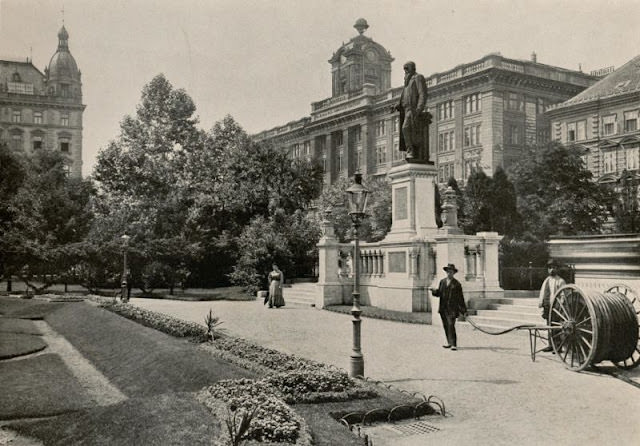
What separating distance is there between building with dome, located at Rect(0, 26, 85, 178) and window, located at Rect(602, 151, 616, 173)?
4346 centimetres

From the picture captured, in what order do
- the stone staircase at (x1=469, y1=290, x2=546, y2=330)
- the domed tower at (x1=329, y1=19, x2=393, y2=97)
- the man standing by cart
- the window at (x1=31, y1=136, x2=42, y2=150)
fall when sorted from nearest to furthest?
the man standing by cart
the stone staircase at (x1=469, y1=290, x2=546, y2=330)
the window at (x1=31, y1=136, x2=42, y2=150)
the domed tower at (x1=329, y1=19, x2=393, y2=97)

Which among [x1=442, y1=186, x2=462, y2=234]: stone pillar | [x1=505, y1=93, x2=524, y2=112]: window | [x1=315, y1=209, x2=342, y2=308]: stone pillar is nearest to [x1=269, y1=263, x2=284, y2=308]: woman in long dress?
[x1=315, y1=209, x2=342, y2=308]: stone pillar

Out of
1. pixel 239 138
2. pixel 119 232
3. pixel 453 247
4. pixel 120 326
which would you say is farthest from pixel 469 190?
pixel 120 326

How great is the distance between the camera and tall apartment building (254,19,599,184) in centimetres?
6191

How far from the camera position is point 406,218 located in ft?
70.2

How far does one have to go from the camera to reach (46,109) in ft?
205

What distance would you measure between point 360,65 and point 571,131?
37.8 metres

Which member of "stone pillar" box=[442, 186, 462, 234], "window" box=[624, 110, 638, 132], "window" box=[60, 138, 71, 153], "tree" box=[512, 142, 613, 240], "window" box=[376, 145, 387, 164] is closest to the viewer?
"stone pillar" box=[442, 186, 462, 234]

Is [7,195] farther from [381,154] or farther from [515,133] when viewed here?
[515,133]

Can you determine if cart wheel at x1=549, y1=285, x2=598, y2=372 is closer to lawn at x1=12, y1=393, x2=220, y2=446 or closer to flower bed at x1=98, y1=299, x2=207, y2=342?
lawn at x1=12, y1=393, x2=220, y2=446

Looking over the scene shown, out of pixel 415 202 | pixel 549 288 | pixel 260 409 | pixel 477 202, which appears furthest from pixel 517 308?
pixel 477 202

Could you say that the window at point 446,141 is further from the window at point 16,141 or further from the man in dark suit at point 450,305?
the man in dark suit at point 450,305

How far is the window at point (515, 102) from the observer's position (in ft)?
206

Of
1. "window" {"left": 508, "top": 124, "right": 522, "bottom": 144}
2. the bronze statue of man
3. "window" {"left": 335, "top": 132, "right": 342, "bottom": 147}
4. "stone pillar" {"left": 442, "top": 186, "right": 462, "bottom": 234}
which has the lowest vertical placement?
"stone pillar" {"left": 442, "top": 186, "right": 462, "bottom": 234}
